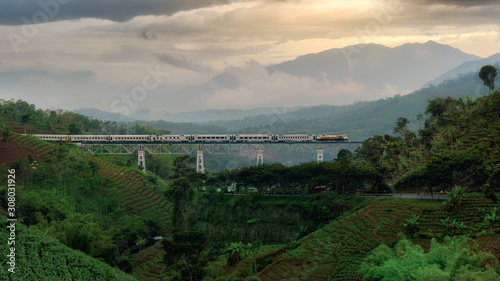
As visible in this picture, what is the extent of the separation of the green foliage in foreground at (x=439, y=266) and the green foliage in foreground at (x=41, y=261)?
33.4 ft

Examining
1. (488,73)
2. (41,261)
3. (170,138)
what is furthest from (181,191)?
(488,73)

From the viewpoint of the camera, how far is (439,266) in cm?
1566

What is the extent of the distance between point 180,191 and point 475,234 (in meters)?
24.2

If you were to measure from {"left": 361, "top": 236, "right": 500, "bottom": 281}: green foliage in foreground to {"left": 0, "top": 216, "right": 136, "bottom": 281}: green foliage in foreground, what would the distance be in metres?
10.2

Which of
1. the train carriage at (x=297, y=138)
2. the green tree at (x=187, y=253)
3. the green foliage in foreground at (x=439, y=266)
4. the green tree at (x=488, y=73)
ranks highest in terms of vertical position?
the green tree at (x=488, y=73)

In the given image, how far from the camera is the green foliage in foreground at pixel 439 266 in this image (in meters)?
14.3

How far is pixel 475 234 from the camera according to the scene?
21.5m

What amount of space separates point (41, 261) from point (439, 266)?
12.7 m

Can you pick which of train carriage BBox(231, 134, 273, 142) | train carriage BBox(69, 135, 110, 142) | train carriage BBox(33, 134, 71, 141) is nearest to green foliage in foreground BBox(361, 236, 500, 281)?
train carriage BBox(231, 134, 273, 142)

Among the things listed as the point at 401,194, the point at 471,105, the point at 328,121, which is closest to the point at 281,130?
the point at 328,121

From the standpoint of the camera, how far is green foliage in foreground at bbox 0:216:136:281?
12508 millimetres

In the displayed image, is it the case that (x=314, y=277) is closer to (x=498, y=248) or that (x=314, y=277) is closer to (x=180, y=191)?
(x=498, y=248)

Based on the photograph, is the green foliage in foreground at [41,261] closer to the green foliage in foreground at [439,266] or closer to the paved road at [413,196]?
the green foliage in foreground at [439,266]

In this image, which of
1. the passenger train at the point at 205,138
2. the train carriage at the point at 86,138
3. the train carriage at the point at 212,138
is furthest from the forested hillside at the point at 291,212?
the train carriage at the point at 212,138
